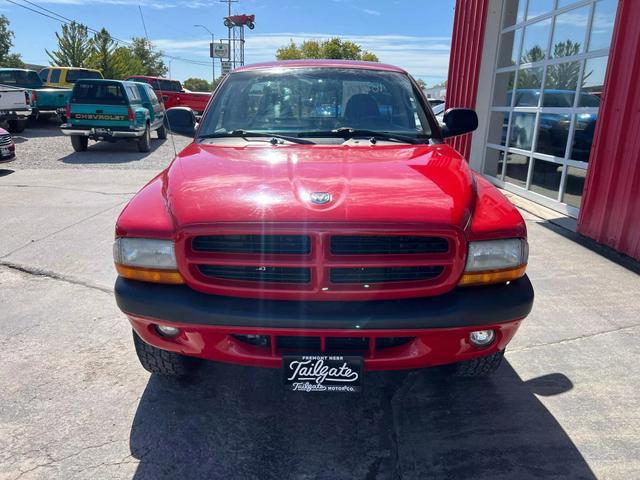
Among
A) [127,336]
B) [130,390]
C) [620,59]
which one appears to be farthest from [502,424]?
[620,59]

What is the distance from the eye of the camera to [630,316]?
Result: 154 inches

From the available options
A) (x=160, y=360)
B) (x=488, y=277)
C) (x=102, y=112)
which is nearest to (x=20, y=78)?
(x=102, y=112)

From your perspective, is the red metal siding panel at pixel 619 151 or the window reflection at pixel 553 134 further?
the window reflection at pixel 553 134

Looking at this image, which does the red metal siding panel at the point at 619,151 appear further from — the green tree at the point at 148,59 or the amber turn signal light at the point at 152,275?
the green tree at the point at 148,59

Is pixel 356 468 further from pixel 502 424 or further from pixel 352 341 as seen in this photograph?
pixel 502 424

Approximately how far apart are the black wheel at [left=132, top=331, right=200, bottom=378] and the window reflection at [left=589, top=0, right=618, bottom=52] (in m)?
6.38

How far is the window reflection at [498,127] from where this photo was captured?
9.29 metres

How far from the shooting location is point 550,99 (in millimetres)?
7621

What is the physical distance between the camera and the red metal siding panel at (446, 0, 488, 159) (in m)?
9.88

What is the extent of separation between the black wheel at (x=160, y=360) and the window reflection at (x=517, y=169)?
287 inches

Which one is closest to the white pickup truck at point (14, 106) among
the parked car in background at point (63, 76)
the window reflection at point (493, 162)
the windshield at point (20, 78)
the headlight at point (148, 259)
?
the windshield at point (20, 78)

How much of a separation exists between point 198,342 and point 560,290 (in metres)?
3.44

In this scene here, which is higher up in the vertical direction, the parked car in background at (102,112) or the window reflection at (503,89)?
the window reflection at (503,89)

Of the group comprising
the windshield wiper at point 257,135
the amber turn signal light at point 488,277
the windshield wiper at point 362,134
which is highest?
the windshield wiper at point 362,134
